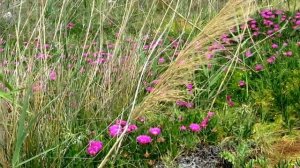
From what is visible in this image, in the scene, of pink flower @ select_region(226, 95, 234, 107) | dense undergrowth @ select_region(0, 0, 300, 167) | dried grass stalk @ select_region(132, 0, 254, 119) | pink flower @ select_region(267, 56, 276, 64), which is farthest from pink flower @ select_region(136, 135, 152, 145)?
pink flower @ select_region(267, 56, 276, 64)

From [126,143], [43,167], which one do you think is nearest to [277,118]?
[126,143]

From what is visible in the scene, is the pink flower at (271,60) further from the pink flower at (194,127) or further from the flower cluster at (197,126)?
the pink flower at (194,127)

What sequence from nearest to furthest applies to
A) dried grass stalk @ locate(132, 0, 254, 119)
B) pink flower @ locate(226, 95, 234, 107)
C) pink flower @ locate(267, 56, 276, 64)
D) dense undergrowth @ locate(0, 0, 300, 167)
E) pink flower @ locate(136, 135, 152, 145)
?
dried grass stalk @ locate(132, 0, 254, 119)
dense undergrowth @ locate(0, 0, 300, 167)
pink flower @ locate(136, 135, 152, 145)
pink flower @ locate(226, 95, 234, 107)
pink flower @ locate(267, 56, 276, 64)

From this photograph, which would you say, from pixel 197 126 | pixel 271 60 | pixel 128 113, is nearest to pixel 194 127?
pixel 197 126

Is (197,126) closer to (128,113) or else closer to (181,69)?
(128,113)

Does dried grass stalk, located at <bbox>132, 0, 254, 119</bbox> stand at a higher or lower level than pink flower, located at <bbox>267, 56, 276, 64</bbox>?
higher

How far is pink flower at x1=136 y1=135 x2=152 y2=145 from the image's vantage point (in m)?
2.83

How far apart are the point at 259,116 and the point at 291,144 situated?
42cm

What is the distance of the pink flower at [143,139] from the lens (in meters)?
2.83

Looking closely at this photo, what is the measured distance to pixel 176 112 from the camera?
3.31m

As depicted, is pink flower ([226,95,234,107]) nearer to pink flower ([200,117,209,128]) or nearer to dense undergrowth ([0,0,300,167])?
dense undergrowth ([0,0,300,167])

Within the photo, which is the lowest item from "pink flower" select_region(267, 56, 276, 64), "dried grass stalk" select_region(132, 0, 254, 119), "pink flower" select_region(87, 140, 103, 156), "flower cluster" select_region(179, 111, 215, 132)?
"flower cluster" select_region(179, 111, 215, 132)

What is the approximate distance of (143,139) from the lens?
2.84m

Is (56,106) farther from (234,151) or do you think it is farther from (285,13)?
(285,13)
